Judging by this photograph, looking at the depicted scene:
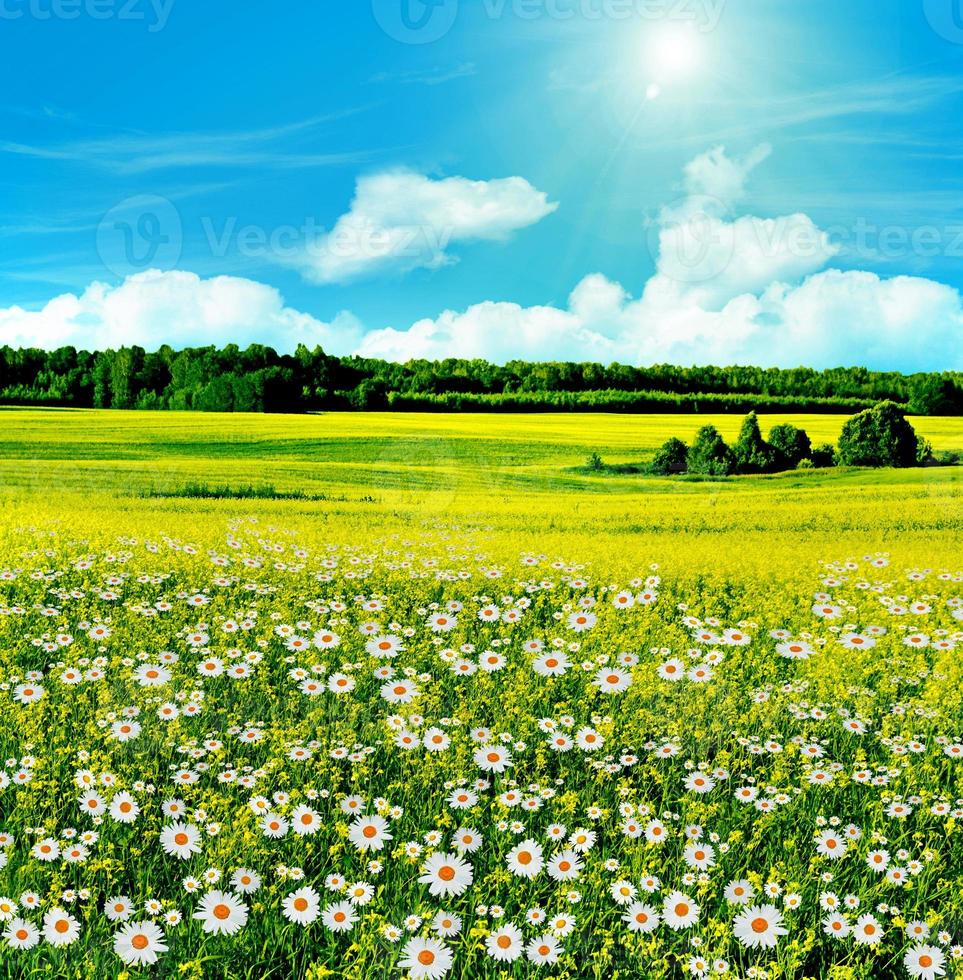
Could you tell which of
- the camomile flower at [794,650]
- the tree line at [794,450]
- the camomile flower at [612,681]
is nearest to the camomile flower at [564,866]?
the camomile flower at [612,681]

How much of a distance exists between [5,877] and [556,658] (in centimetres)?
379

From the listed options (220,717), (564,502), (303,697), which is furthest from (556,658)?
(564,502)

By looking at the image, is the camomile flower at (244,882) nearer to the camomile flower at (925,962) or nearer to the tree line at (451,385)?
the camomile flower at (925,962)

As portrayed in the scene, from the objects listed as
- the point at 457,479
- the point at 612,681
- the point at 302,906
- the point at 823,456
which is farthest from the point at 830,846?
the point at 823,456

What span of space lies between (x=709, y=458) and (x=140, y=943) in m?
12.1

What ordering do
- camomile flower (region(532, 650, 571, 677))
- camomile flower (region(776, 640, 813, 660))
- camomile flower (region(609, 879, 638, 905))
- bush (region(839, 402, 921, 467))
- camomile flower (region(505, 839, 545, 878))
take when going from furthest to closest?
bush (region(839, 402, 921, 467))
camomile flower (region(776, 640, 813, 660))
camomile flower (region(532, 650, 571, 677))
camomile flower (region(505, 839, 545, 878))
camomile flower (region(609, 879, 638, 905))

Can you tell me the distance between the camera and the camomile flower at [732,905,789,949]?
352 cm

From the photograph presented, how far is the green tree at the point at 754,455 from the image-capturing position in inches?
555

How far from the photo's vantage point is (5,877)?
3900 millimetres

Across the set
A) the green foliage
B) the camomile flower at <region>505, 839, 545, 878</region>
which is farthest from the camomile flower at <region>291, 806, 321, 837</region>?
the green foliage

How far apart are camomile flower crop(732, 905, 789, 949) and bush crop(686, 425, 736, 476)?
10.8 meters

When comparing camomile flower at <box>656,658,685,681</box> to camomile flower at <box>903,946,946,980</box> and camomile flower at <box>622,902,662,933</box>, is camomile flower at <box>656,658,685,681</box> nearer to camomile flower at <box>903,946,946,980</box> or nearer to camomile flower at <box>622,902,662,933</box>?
camomile flower at <box>622,902,662,933</box>

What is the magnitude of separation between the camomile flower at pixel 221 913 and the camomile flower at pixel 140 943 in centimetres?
16

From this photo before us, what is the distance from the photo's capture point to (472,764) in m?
4.92
